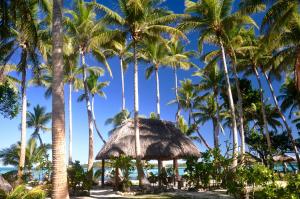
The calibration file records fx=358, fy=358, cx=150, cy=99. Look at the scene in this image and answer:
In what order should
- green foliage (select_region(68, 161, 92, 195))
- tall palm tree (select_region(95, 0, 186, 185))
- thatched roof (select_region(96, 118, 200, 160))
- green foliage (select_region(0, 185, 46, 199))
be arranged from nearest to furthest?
green foliage (select_region(0, 185, 46, 199)) → green foliage (select_region(68, 161, 92, 195)) → tall palm tree (select_region(95, 0, 186, 185)) → thatched roof (select_region(96, 118, 200, 160))

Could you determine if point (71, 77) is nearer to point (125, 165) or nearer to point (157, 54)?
point (157, 54)

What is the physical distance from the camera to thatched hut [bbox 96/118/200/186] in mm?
19484

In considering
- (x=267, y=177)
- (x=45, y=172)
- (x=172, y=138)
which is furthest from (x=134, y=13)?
(x=267, y=177)

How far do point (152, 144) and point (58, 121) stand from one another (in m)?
11.0

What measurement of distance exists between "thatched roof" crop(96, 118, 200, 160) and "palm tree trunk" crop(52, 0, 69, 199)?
10017 mm

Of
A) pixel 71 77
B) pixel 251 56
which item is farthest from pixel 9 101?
pixel 251 56

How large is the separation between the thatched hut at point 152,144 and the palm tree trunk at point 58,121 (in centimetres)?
1001

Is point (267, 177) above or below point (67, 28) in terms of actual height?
below

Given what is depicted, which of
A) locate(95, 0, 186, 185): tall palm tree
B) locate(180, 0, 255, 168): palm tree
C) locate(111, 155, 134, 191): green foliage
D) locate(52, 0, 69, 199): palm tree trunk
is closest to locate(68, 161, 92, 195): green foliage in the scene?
locate(111, 155, 134, 191): green foliage

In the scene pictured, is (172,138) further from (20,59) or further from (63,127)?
(63,127)

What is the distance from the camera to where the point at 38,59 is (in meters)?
20.2

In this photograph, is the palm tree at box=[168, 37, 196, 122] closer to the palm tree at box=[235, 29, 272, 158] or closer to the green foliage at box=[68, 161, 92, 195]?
the palm tree at box=[235, 29, 272, 158]

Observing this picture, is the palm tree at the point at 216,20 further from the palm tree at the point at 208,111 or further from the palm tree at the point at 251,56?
the palm tree at the point at 208,111

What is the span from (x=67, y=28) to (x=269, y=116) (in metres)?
21.5
